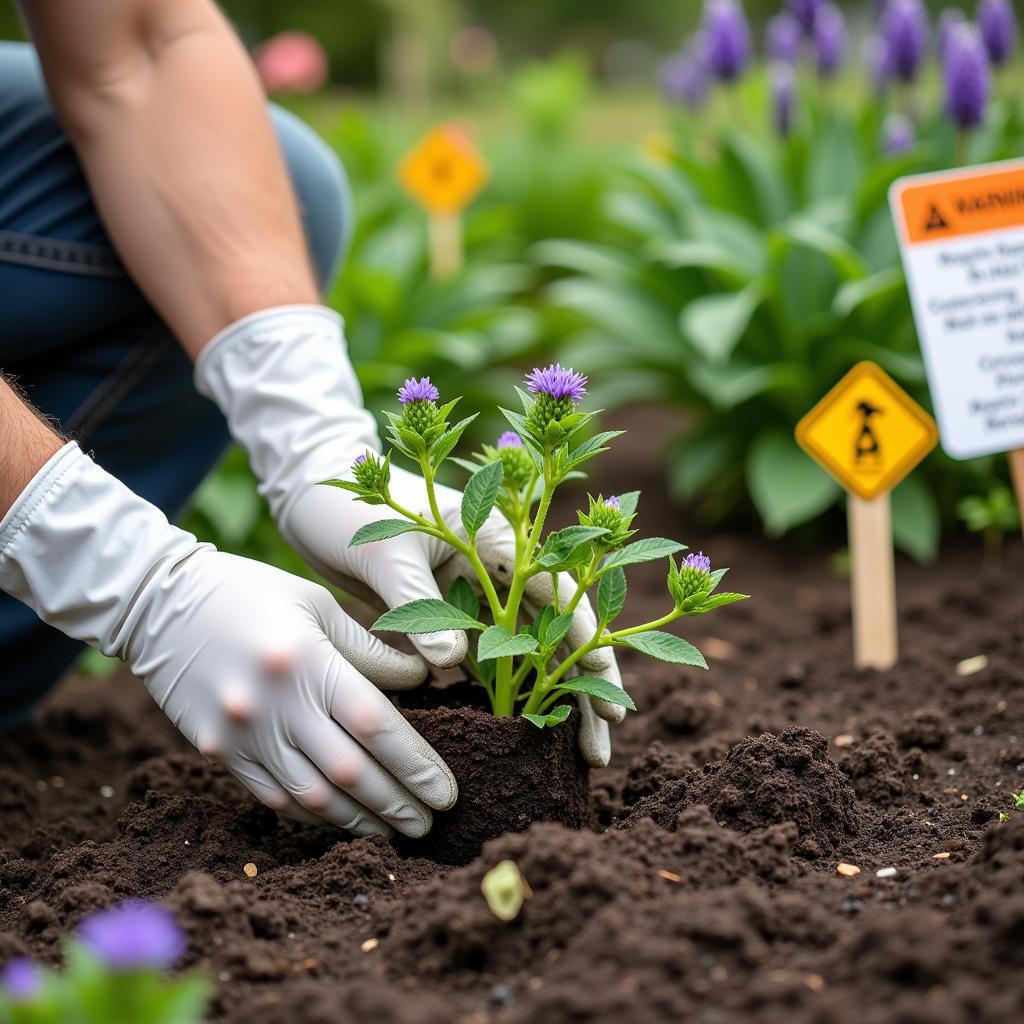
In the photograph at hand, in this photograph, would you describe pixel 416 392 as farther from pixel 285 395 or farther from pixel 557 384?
pixel 285 395

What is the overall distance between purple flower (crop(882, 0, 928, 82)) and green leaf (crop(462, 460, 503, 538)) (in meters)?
2.36

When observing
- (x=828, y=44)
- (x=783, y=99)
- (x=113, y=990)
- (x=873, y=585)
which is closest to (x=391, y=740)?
(x=113, y=990)

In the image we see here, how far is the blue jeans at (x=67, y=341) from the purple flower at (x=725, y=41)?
1670 millimetres

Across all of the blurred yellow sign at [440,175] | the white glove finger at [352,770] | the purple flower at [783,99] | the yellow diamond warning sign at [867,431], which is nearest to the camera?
the white glove finger at [352,770]

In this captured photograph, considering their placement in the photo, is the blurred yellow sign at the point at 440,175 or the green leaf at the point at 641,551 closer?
the green leaf at the point at 641,551

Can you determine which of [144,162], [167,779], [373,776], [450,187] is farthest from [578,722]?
A: [450,187]

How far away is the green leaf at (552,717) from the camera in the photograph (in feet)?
4.25

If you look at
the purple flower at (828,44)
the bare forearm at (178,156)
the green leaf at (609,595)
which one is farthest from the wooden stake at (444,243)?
the green leaf at (609,595)

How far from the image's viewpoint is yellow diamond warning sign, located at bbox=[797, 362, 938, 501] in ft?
6.41

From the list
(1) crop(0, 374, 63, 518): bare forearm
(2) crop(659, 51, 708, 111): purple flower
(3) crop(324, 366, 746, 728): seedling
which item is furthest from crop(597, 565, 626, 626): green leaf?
(2) crop(659, 51, 708, 111): purple flower

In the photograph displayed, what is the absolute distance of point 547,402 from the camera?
1.21 meters

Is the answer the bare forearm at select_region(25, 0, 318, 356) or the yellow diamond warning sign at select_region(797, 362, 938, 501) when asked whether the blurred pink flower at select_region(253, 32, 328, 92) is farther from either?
the yellow diamond warning sign at select_region(797, 362, 938, 501)

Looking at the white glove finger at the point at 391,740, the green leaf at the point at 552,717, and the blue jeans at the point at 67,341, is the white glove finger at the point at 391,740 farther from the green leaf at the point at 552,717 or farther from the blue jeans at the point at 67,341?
the blue jeans at the point at 67,341

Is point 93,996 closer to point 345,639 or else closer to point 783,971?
point 783,971
